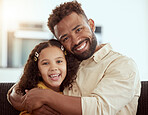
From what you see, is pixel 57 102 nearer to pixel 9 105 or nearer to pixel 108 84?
pixel 108 84

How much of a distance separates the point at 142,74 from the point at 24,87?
3.79 m

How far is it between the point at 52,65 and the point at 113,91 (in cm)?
43

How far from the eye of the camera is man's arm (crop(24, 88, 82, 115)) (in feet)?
3.59

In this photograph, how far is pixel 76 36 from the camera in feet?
4.85

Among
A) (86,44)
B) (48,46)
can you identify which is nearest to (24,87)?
(48,46)

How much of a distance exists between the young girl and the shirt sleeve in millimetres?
285

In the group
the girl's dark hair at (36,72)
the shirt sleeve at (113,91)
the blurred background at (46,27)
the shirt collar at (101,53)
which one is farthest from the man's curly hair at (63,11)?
the blurred background at (46,27)

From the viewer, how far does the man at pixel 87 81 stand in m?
1.11

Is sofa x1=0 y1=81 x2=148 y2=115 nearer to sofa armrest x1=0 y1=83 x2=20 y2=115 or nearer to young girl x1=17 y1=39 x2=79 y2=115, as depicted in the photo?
sofa armrest x1=0 y1=83 x2=20 y2=115

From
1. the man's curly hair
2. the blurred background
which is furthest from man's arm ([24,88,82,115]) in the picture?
the blurred background

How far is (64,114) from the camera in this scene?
1122 mm

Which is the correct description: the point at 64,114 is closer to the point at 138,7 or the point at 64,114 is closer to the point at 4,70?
the point at 4,70

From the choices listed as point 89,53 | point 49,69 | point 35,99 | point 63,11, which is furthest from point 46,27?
point 35,99

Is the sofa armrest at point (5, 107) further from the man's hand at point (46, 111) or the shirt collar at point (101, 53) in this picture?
the shirt collar at point (101, 53)
